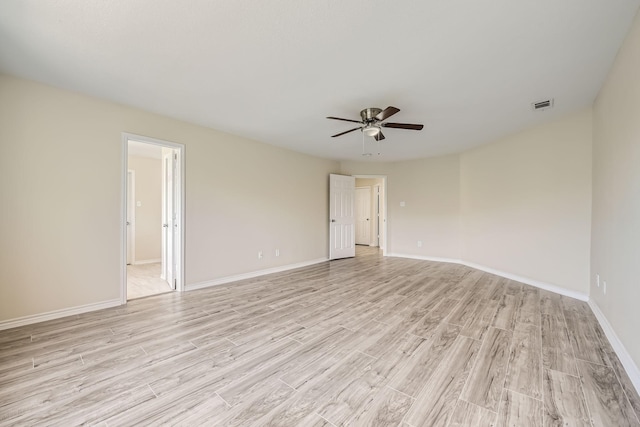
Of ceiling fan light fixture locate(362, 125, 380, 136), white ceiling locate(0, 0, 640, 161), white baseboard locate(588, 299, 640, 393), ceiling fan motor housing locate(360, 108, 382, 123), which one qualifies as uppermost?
white ceiling locate(0, 0, 640, 161)

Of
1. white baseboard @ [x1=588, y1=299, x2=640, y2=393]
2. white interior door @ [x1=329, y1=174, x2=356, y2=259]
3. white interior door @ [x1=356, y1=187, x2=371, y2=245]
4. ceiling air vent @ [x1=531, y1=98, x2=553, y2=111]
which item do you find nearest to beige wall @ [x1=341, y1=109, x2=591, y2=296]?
white interior door @ [x1=329, y1=174, x2=356, y2=259]

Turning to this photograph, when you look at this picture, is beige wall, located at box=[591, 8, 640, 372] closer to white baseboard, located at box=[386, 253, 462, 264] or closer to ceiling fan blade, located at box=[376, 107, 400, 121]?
ceiling fan blade, located at box=[376, 107, 400, 121]

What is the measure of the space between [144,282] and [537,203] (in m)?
6.25

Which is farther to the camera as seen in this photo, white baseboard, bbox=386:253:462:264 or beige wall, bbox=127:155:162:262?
beige wall, bbox=127:155:162:262

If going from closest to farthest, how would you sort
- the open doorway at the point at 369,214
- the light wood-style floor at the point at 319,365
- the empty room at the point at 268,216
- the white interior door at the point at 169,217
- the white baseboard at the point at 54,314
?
the light wood-style floor at the point at 319,365
the empty room at the point at 268,216
the white baseboard at the point at 54,314
the white interior door at the point at 169,217
the open doorway at the point at 369,214

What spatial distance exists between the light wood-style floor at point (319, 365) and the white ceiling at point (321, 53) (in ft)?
7.91

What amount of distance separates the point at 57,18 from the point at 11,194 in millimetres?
1809

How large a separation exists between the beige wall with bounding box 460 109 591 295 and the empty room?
30 millimetres

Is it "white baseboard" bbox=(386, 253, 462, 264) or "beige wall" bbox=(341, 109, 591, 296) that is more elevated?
"beige wall" bbox=(341, 109, 591, 296)

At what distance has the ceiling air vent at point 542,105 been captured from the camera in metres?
3.02

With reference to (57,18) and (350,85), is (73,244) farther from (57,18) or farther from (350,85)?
(350,85)

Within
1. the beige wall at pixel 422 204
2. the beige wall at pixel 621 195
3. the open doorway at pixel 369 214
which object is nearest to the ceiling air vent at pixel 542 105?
the beige wall at pixel 621 195

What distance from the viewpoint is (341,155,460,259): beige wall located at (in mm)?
5906

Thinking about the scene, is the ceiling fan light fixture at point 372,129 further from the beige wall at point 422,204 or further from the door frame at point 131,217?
the door frame at point 131,217
